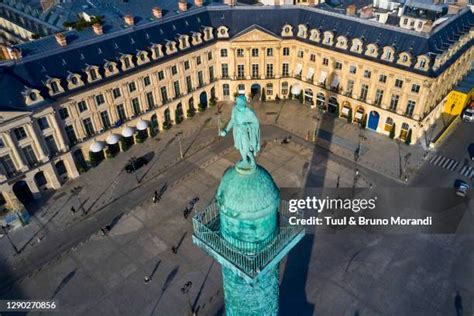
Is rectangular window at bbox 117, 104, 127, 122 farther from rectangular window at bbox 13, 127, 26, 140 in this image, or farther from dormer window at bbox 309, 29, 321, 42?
dormer window at bbox 309, 29, 321, 42

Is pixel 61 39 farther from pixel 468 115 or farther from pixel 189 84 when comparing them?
pixel 468 115

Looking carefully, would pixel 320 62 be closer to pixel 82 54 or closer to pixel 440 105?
pixel 440 105

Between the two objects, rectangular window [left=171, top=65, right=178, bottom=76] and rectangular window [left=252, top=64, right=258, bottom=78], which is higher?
rectangular window [left=171, top=65, right=178, bottom=76]

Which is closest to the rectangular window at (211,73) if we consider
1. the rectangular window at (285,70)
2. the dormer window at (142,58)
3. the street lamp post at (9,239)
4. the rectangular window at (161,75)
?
the rectangular window at (161,75)

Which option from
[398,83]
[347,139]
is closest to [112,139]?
[347,139]

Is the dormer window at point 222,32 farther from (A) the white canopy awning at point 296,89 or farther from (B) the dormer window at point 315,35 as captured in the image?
(A) the white canopy awning at point 296,89

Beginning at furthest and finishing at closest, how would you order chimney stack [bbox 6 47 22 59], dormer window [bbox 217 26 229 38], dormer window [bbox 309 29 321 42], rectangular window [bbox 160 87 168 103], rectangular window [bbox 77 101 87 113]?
dormer window [bbox 217 26 229 38] → dormer window [bbox 309 29 321 42] → rectangular window [bbox 160 87 168 103] → rectangular window [bbox 77 101 87 113] → chimney stack [bbox 6 47 22 59]

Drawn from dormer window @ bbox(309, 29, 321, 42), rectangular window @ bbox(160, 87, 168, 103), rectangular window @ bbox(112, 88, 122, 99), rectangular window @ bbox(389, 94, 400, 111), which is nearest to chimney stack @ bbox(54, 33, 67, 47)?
rectangular window @ bbox(112, 88, 122, 99)
